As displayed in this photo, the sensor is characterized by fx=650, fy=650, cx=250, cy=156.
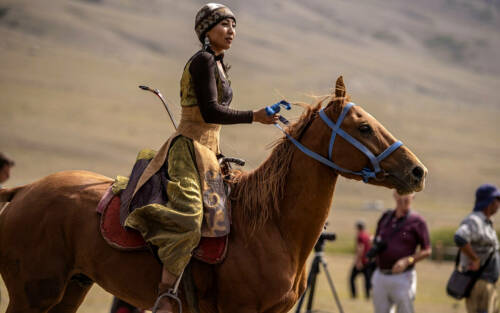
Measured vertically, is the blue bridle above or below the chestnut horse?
above

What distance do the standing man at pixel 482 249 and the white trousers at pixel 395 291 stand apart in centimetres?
75

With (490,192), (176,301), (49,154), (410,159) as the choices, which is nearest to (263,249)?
(176,301)

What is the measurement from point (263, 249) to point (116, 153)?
64.9 m

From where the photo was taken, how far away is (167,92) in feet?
309

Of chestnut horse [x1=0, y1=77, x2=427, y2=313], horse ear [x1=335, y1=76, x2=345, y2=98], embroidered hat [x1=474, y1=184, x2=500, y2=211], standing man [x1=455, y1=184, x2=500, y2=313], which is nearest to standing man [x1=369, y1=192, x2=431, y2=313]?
standing man [x1=455, y1=184, x2=500, y2=313]

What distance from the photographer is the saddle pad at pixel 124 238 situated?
510cm

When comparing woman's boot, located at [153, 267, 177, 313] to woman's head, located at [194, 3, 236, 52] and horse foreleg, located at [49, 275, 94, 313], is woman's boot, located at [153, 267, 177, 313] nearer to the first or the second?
horse foreleg, located at [49, 275, 94, 313]

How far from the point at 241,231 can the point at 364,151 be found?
1.17 meters

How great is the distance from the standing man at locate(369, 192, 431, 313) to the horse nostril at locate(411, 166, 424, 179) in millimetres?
4273

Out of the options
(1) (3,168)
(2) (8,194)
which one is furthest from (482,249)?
(1) (3,168)

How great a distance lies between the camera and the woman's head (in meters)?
5.47

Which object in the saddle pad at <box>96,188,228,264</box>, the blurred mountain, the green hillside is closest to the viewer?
the saddle pad at <box>96,188,228,264</box>

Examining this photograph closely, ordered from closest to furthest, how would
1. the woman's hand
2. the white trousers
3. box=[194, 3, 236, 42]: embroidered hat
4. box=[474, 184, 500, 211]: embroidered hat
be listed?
the woman's hand < box=[194, 3, 236, 42]: embroidered hat < box=[474, 184, 500, 211]: embroidered hat < the white trousers

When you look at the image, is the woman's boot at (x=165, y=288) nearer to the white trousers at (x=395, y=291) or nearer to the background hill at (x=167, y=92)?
the background hill at (x=167, y=92)
